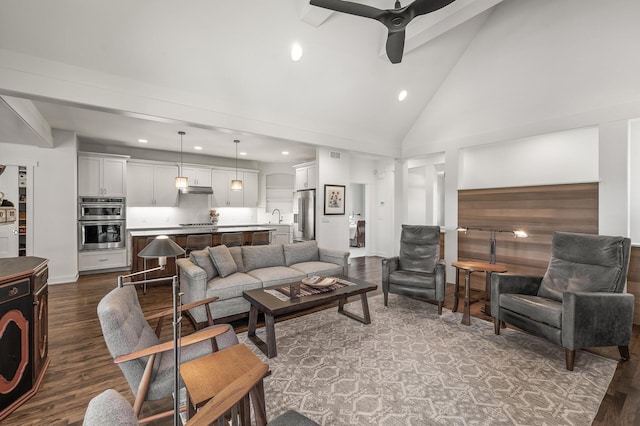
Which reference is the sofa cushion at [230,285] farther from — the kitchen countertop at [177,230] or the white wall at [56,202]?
the white wall at [56,202]

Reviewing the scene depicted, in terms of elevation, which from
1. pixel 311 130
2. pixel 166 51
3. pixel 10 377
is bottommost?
pixel 10 377

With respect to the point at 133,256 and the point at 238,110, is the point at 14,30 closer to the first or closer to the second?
the point at 238,110

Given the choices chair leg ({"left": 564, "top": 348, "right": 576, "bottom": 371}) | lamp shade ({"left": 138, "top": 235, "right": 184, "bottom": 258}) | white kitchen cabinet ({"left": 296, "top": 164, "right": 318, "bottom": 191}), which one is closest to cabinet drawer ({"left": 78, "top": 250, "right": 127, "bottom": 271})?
white kitchen cabinet ({"left": 296, "top": 164, "right": 318, "bottom": 191})

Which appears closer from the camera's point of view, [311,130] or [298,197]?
[311,130]

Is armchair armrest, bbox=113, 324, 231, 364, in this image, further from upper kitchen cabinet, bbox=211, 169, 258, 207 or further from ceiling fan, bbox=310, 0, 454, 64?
upper kitchen cabinet, bbox=211, 169, 258, 207

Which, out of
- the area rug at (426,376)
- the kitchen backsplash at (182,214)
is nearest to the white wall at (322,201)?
the area rug at (426,376)

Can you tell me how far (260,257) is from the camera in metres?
4.28

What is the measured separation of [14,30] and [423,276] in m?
5.02

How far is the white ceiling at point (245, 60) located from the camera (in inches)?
111

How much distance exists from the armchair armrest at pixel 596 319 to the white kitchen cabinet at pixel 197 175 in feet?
25.0

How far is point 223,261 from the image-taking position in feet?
12.1

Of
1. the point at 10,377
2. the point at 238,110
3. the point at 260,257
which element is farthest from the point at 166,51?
the point at 10,377

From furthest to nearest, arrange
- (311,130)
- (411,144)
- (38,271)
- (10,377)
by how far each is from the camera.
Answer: (411,144) < (311,130) < (38,271) < (10,377)

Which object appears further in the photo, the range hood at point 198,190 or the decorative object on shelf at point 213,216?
the decorative object on shelf at point 213,216
